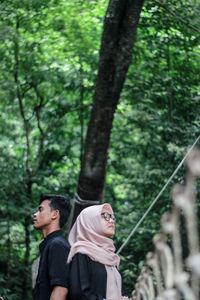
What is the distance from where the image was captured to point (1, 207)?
250 inches

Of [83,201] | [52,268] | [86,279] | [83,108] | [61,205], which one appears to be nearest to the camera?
[86,279]

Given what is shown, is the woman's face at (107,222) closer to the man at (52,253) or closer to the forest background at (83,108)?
the man at (52,253)

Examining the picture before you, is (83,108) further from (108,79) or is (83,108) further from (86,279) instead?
(86,279)

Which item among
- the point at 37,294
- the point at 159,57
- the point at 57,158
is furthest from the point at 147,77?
the point at 37,294

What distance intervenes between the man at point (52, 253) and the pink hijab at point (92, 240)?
92 mm

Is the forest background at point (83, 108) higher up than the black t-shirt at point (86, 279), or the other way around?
the black t-shirt at point (86, 279)

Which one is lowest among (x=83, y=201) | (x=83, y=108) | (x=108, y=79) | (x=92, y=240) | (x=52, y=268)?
(x=83, y=108)

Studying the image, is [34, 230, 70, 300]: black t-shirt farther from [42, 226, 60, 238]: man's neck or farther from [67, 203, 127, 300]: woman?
[42, 226, 60, 238]: man's neck

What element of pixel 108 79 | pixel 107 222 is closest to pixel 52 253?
pixel 107 222

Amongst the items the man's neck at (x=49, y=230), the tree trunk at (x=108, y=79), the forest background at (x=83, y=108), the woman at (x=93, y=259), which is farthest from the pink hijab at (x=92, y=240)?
the forest background at (x=83, y=108)

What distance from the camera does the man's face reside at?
2.88 m

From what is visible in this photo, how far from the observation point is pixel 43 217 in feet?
9.49

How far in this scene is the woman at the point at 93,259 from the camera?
2351 millimetres

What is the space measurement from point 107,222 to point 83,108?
587 cm
